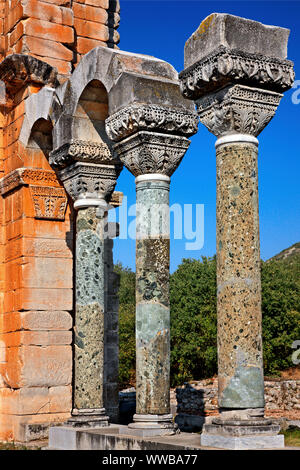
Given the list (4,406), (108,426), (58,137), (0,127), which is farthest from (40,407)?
(0,127)

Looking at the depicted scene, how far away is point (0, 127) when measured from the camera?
12188 mm

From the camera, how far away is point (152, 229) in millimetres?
8508

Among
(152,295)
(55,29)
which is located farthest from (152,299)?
(55,29)

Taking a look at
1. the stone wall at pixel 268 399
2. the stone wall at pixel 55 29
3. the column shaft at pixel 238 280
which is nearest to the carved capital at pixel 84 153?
the stone wall at pixel 55 29

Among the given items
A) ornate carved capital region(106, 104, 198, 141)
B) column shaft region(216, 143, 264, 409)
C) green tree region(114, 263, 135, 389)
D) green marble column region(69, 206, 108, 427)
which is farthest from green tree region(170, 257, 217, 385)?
column shaft region(216, 143, 264, 409)

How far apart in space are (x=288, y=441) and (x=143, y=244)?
5.42 meters

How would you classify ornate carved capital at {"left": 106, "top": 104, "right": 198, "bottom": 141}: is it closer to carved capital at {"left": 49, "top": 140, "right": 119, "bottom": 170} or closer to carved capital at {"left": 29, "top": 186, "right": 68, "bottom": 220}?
carved capital at {"left": 49, "top": 140, "right": 119, "bottom": 170}

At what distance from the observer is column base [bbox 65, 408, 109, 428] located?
9.39 m

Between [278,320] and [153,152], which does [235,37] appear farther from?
[278,320]

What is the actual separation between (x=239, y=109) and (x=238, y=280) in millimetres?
1662

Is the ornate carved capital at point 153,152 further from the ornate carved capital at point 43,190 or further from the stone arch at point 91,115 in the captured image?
the ornate carved capital at point 43,190

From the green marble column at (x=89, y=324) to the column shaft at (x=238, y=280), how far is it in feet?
11.4

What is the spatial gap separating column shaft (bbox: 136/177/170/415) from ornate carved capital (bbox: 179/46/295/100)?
72.8 inches

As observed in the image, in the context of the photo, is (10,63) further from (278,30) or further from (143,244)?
(278,30)
